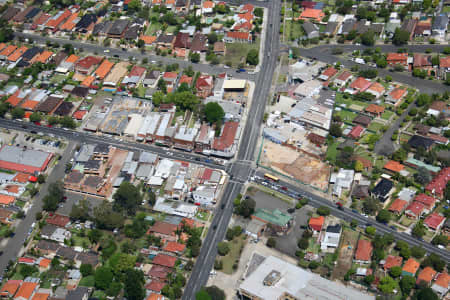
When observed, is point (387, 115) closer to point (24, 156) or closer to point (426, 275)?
point (426, 275)

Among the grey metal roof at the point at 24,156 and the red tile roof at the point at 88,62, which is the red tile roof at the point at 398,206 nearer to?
the grey metal roof at the point at 24,156

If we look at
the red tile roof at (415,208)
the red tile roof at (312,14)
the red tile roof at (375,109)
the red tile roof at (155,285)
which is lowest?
the red tile roof at (155,285)

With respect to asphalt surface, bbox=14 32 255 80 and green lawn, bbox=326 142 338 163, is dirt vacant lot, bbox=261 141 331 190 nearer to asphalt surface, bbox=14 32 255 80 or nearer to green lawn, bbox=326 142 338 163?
green lawn, bbox=326 142 338 163

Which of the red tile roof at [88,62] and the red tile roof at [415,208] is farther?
the red tile roof at [88,62]

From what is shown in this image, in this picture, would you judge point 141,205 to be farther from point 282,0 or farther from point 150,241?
point 282,0

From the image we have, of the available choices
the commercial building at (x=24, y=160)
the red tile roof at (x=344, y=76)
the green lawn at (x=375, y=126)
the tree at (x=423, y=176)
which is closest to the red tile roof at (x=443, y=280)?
the tree at (x=423, y=176)

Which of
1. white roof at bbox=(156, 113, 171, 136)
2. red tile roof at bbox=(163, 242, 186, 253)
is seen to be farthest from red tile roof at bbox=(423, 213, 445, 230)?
white roof at bbox=(156, 113, 171, 136)
